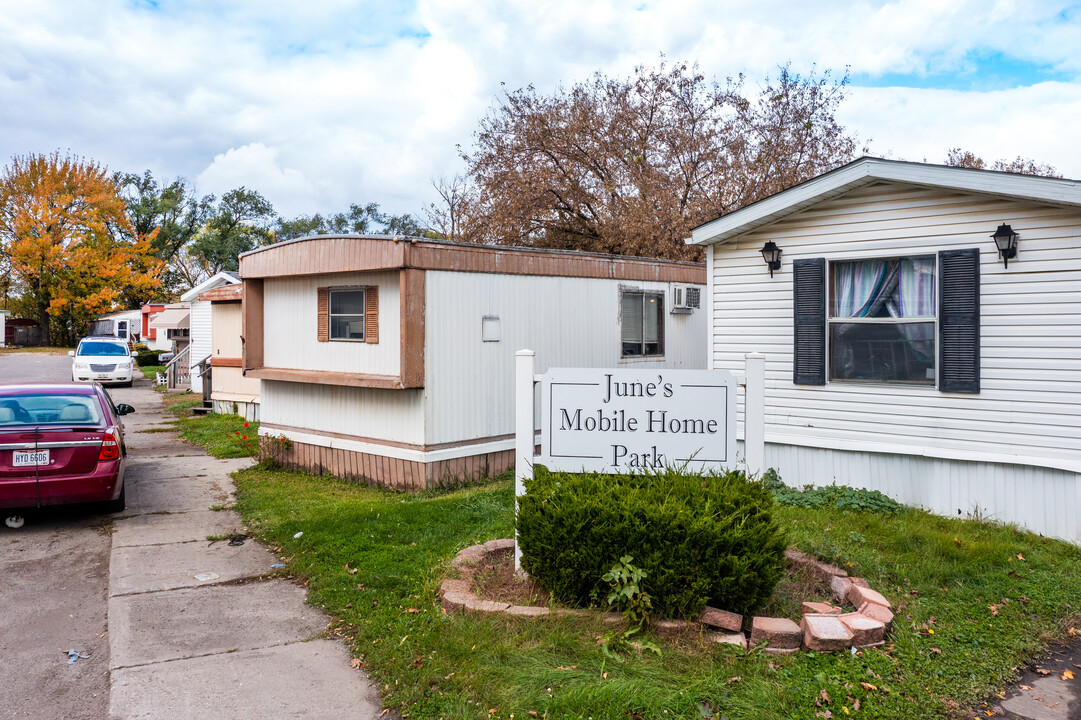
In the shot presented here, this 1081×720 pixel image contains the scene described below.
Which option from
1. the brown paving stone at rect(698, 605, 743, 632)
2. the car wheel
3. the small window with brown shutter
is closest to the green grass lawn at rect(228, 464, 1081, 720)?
the brown paving stone at rect(698, 605, 743, 632)

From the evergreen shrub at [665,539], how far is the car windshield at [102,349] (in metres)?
22.5

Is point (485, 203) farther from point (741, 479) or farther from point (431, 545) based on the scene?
point (741, 479)

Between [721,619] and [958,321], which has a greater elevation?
[958,321]

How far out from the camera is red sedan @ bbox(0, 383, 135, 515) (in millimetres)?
6898

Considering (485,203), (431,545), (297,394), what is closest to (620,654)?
(431,545)

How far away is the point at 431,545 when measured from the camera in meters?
6.14

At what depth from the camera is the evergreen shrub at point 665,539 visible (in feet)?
13.4

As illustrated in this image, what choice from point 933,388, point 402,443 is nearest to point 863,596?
point 933,388

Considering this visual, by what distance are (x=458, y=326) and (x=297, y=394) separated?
2.81 metres

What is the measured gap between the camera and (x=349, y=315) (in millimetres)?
9320

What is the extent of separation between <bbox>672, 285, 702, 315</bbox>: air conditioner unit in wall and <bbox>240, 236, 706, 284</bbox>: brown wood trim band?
274mm

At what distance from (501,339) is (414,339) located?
134 cm

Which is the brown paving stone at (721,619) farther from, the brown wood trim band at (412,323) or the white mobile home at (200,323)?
the white mobile home at (200,323)

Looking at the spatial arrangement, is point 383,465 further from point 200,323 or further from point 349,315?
point 200,323
